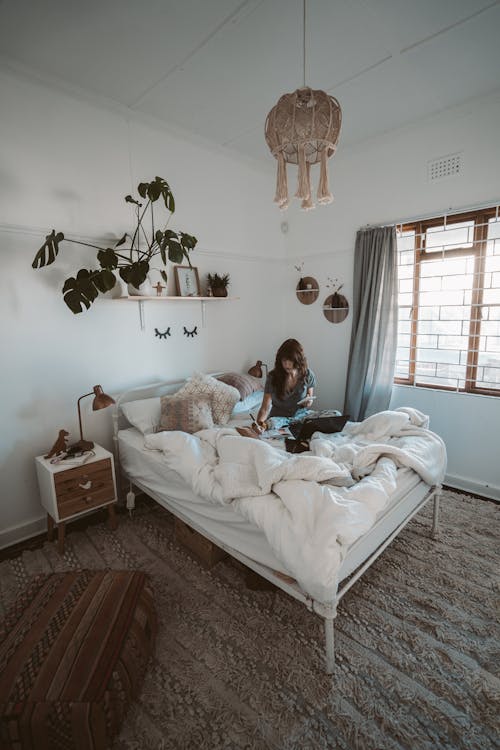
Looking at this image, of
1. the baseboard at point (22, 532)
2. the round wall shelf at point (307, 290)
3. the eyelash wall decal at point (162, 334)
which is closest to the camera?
the baseboard at point (22, 532)

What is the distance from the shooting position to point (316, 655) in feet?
5.79

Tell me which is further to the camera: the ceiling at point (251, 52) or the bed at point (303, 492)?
the ceiling at point (251, 52)

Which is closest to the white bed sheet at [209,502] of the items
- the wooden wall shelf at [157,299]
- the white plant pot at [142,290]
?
the wooden wall shelf at [157,299]

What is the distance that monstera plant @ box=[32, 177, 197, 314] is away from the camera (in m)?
2.46

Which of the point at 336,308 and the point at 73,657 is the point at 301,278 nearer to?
the point at 336,308

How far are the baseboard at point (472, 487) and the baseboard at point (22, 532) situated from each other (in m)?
3.43

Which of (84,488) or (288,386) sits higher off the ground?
(288,386)

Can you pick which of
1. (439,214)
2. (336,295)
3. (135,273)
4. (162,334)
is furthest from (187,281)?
(439,214)

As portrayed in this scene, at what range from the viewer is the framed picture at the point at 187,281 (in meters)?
3.40

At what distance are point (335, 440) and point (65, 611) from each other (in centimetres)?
177

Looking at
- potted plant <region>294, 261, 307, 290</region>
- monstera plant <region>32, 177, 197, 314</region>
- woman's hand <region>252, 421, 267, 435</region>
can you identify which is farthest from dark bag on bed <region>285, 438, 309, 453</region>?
potted plant <region>294, 261, 307, 290</region>

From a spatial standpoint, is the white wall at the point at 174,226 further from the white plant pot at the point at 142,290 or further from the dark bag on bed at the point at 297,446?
the dark bag on bed at the point at 297,446

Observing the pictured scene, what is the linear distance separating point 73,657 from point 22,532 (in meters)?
1.53

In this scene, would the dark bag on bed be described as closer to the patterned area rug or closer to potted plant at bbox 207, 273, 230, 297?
the patterned area rug
